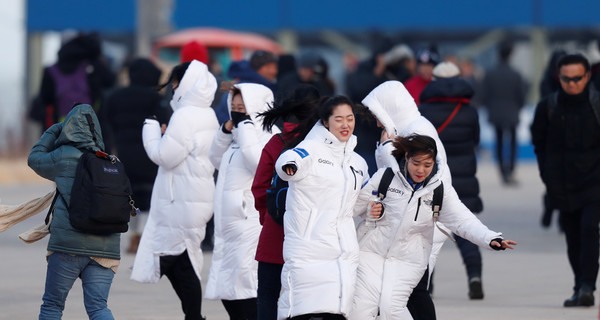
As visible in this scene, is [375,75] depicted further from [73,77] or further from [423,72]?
[73,77]

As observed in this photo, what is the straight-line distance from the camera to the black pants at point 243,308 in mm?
7820

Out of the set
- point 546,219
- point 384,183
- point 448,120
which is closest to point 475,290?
point 448,120

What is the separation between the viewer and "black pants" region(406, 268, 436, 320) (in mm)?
7117

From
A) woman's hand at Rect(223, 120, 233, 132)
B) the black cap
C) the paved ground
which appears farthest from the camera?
the black cap

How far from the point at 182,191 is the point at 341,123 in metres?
2.08

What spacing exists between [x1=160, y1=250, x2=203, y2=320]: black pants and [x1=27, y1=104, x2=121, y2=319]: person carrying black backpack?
1.20 m

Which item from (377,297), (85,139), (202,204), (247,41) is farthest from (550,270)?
(247,41)

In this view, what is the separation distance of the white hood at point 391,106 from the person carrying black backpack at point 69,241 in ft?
5.23

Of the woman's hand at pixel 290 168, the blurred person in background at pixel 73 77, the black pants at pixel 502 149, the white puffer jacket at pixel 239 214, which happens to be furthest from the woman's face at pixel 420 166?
the black pants at pixel 502 149

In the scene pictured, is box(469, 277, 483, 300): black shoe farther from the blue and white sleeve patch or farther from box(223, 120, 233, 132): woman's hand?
the blue and white sleeve patch

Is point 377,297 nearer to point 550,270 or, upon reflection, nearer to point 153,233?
point 153,233

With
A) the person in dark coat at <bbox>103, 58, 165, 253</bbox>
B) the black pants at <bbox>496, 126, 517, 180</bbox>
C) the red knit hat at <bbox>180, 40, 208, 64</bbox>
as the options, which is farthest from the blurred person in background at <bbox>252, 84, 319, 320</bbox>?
the black pants at <bbox>496, 126, 517, 180</bbox>

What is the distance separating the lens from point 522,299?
9359 mm

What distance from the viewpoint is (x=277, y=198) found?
6.62m
